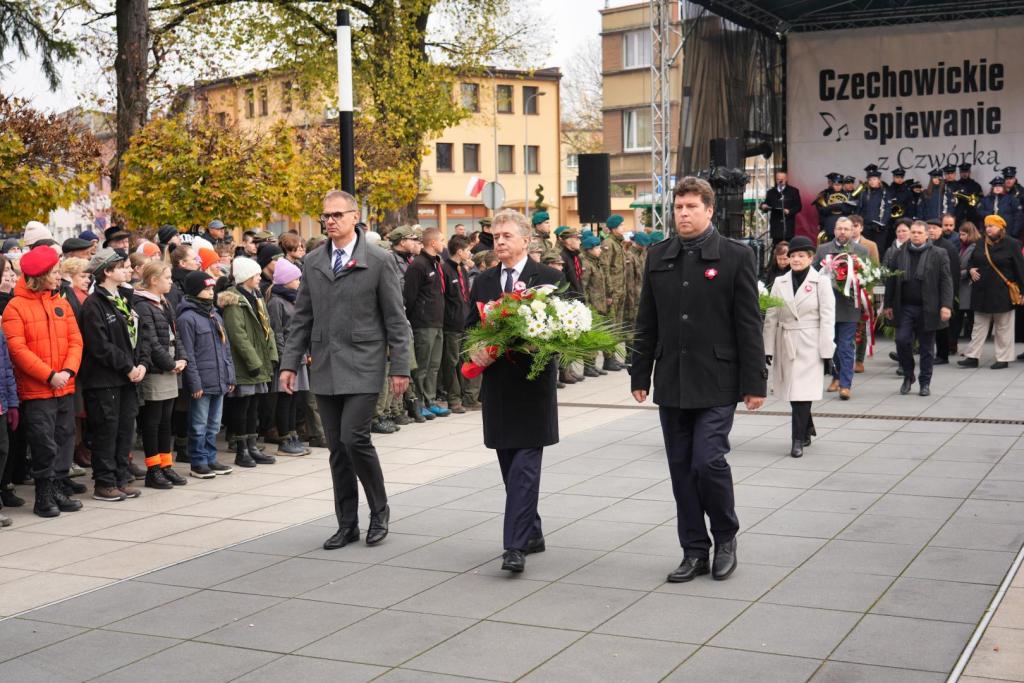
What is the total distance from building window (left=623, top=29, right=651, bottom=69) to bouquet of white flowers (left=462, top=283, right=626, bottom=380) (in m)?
59.1

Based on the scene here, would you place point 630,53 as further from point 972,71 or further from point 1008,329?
point 1008,329

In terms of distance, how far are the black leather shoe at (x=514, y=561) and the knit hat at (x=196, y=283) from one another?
172 inches

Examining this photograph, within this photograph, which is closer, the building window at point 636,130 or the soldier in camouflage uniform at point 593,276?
the soldier in camouflage uniform at point 593,276

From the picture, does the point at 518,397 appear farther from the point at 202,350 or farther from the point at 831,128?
the point at 831,128

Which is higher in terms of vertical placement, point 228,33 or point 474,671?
point 228,33

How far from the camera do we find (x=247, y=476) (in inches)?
391

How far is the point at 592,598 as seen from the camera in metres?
6.16

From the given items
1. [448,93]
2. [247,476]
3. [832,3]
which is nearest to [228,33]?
[448,93]

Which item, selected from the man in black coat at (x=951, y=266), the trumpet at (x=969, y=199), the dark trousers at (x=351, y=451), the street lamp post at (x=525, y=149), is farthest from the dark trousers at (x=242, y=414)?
the street lamp post at (x=525, y=149)

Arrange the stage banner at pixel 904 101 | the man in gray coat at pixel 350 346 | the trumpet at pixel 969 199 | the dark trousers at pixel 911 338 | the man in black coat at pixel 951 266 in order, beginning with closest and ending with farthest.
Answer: the man in gray coat at pixel 350 346
the dark trousers at pixel 911 338
the man in black coat at pixel 951 266
the trumpet at pixel 969 199
the stage banner at pixel 904 101

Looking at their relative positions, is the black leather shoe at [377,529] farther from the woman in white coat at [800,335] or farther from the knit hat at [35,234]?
the knit hat at [35,234]

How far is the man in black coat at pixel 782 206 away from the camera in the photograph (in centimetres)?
2452

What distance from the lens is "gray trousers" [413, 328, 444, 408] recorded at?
12.7 metres

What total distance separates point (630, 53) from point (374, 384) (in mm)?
59690
